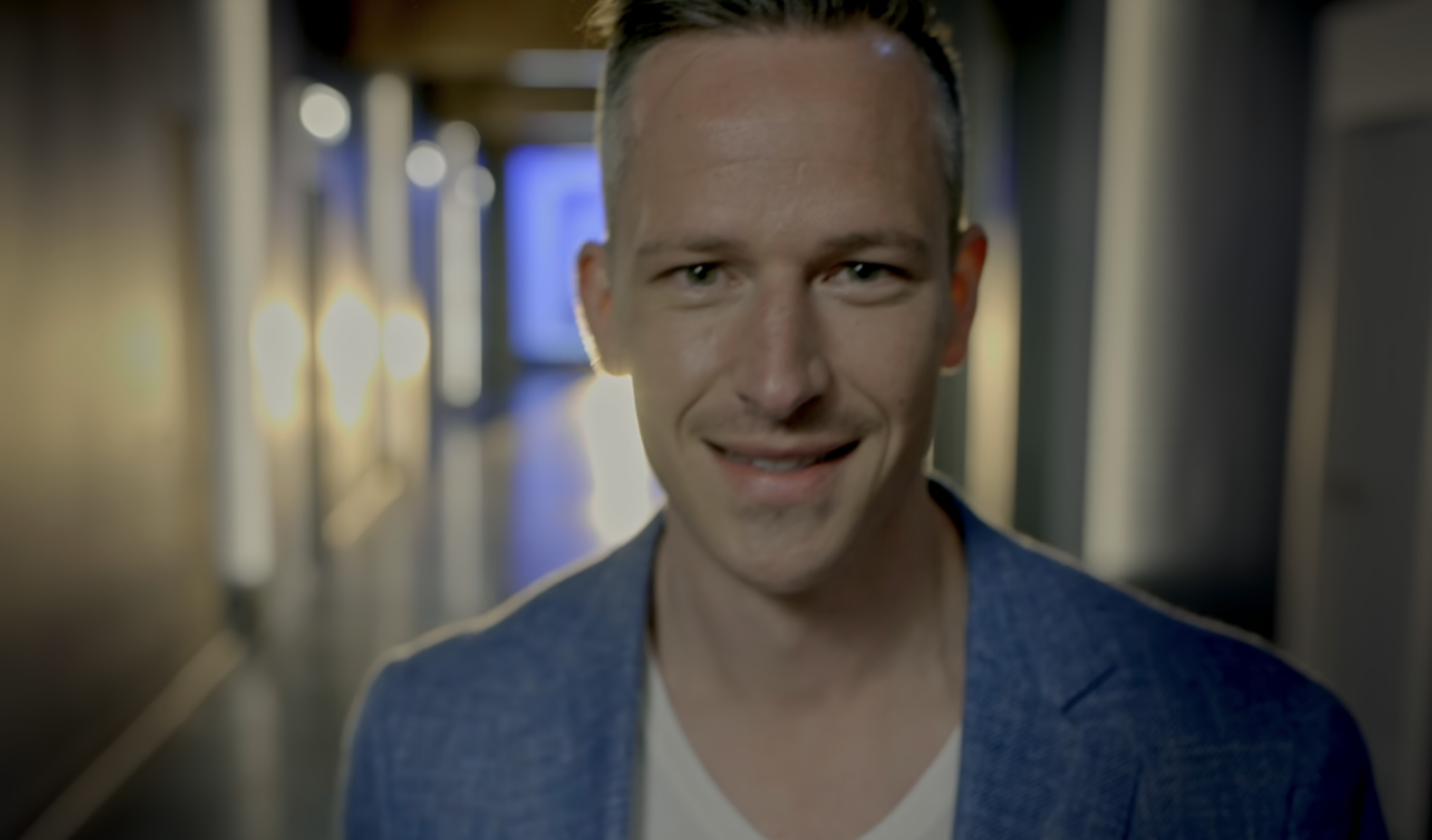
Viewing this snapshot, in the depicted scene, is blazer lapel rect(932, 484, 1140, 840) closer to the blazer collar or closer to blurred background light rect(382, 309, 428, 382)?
the blazer collar

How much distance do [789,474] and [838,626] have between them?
0.47ft

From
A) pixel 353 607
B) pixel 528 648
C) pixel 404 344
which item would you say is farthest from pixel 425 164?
pixel 528 648

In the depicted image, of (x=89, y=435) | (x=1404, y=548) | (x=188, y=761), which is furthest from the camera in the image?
(x=188, y=761)

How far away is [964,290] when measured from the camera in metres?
0.70

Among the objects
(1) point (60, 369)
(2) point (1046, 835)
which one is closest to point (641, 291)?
(2) point (1046, 835)

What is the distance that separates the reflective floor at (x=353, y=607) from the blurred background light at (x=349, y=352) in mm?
481

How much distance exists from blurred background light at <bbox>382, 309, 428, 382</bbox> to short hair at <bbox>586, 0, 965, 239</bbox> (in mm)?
5546

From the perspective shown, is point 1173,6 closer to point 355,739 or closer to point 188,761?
point 355,739

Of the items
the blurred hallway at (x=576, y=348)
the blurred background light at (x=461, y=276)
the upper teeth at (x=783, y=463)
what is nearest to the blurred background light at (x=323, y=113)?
the blurred hallway at (x=576, y=348)

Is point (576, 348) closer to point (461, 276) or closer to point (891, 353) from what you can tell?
point (891, 353)

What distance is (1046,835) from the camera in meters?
0.67

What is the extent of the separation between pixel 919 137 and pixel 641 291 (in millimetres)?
154

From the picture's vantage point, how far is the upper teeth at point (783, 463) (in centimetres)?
63

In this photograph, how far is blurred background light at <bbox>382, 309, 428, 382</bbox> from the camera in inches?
243
